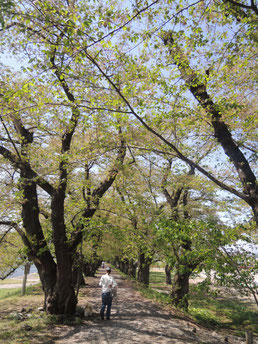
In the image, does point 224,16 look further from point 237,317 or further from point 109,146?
point 237,317

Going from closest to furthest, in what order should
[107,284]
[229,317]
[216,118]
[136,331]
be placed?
[216,118] < [136,331] < [107,284] < [229,317]

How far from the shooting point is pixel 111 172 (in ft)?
27.6

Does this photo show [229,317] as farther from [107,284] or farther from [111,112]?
[111,112]

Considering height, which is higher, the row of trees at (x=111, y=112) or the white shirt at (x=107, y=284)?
the row of trees at (x=111, y=112)

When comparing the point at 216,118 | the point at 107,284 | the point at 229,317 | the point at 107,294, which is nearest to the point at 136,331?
the point at 107,294

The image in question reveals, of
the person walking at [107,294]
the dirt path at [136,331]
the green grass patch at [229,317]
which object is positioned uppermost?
the person walking at [107,294]

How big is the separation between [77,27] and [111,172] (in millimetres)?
5232

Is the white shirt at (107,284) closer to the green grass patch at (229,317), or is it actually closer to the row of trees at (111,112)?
the row of trees at (111,112)

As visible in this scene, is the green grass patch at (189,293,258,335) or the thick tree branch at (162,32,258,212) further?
the green grass patch at (189,293,258,335)

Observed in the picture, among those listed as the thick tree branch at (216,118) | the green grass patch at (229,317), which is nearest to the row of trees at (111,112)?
the thick tree branch at (216,118)

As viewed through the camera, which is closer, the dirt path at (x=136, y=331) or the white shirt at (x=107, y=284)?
the dirt path at (x=136, y=331)

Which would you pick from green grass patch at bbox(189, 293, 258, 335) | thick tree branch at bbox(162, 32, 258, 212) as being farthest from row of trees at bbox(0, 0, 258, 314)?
green grass patch at bbox(189, 293, 258, 335)

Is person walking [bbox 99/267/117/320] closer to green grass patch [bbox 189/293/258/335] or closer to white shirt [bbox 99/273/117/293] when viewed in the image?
white shirt [bbox 99/273/117/293]

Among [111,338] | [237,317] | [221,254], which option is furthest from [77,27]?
[237,317]
